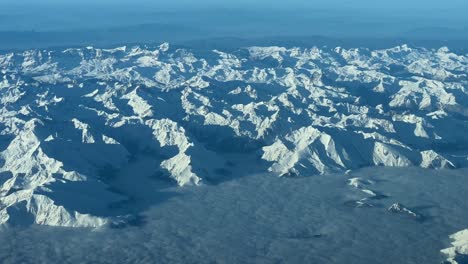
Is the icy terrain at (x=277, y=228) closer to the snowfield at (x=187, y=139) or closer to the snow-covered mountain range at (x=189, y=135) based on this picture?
the snowfield at (x=187, y=139)

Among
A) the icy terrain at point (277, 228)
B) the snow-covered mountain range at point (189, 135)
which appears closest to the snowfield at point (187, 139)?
the snow-covered mountain range at point (189, 135)

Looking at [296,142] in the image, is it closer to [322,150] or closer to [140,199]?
[322,150]

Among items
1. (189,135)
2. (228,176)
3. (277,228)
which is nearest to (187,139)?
(189,135)

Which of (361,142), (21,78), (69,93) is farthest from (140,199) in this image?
(21,78)

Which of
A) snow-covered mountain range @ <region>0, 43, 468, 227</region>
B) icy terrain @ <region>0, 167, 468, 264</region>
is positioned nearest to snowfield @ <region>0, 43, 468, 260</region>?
snow-covered mountain range @ <region>0, 43, 468, 227</region>

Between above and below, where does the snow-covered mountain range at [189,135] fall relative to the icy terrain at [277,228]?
above

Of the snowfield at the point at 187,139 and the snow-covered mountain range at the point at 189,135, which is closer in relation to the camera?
the snowfield at the point at 187,139

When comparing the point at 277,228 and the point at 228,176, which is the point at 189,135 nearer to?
the point at 228,176

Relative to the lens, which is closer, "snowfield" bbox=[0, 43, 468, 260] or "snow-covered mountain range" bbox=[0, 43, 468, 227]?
"snowfield" bbox=[0, 43, 468, 260]

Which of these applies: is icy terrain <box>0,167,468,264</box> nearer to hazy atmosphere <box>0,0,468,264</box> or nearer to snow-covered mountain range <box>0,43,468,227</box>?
hazy atmosphere <box>0,0,468,264</box>
